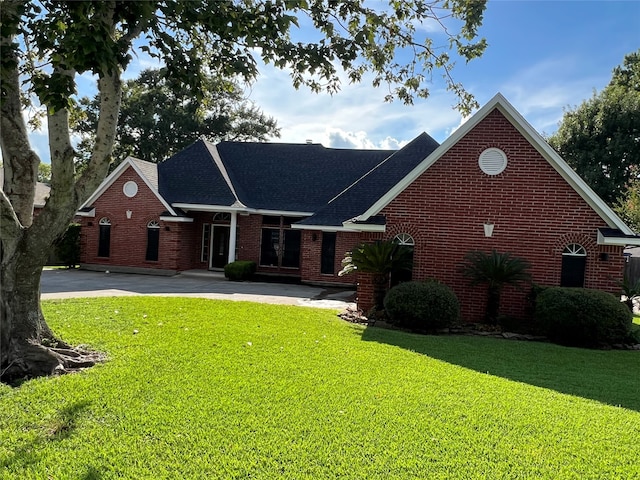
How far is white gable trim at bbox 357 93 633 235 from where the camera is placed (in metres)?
11.4

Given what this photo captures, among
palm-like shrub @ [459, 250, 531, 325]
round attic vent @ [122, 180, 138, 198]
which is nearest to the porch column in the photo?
round attic vent @ [122, 180, 138, 198]

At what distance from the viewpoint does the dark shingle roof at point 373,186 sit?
19984 mm

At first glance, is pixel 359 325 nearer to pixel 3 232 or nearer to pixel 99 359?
pixel 99 359

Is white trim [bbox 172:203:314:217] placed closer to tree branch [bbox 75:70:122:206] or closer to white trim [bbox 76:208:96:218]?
white trim [bbox 76:208:96:218]

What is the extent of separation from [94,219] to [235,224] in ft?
24.0

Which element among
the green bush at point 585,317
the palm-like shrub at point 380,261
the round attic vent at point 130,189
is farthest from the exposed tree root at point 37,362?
the round attic vent at point 130,189

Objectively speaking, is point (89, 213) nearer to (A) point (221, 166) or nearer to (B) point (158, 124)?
(A) point (221, 166)

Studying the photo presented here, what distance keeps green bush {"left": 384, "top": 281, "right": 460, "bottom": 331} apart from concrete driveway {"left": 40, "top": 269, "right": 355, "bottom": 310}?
322 centimetres

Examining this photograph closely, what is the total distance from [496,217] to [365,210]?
8.31 m

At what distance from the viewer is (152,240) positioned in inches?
861

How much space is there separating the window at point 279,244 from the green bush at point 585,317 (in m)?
13.7

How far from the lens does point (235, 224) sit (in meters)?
21.6

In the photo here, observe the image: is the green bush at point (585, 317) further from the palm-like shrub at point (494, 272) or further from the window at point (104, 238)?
the window at point (104, 238)

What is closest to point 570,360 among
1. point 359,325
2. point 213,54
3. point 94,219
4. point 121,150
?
point 359,325
